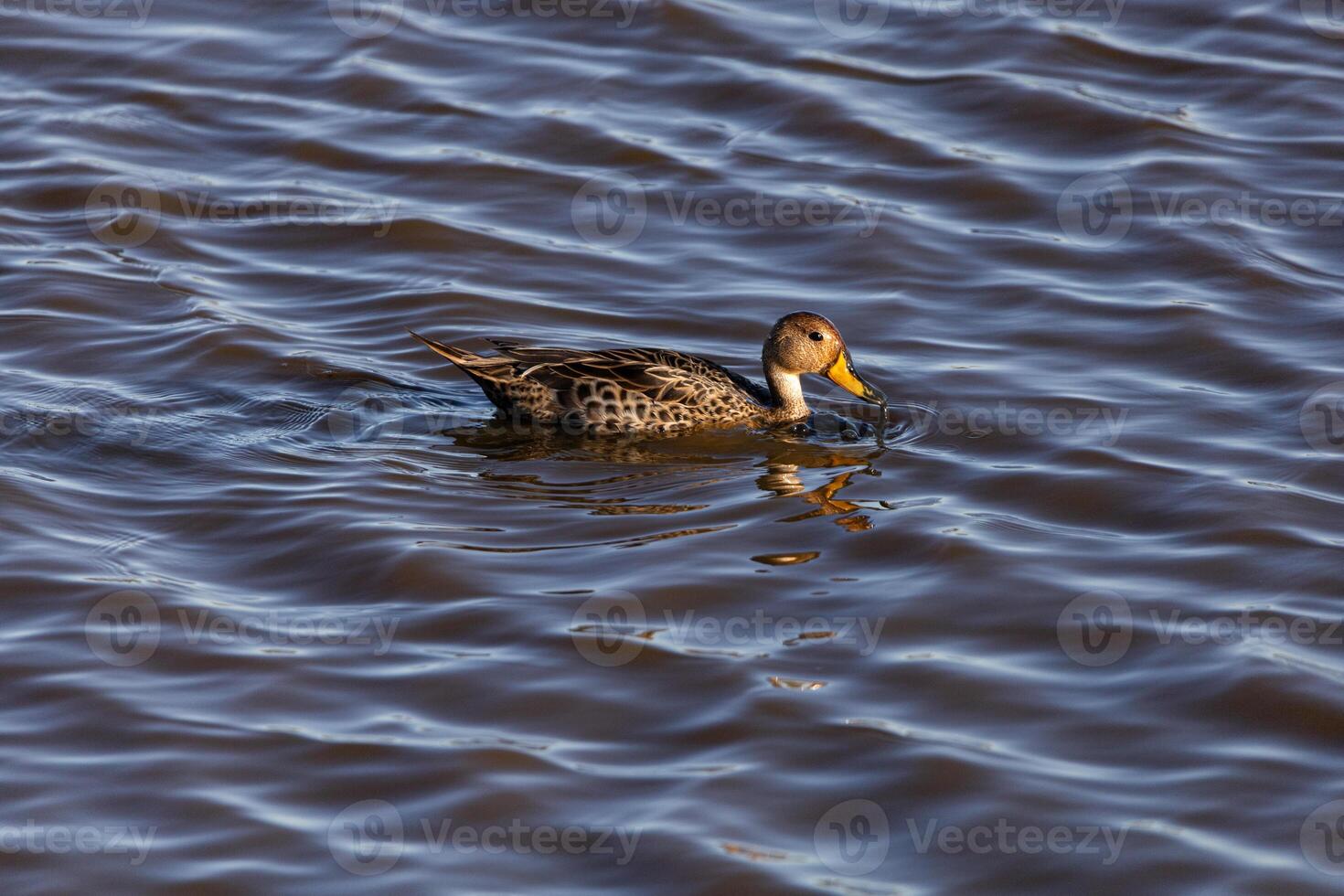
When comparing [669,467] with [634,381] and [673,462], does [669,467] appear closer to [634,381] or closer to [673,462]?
[673,462]

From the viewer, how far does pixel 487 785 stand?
624 cm

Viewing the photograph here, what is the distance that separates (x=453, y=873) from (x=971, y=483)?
3607mm

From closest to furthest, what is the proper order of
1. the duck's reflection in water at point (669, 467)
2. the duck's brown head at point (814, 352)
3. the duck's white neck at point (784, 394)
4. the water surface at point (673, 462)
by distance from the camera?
1. the water surface at point (673, 462)
2. the duck's reflection in water at point (669, 467)
3. the duck's brown head at point (814, 352)
4. the duck's white neck at point (784, 394)

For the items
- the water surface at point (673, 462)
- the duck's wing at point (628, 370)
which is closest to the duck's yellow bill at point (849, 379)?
the water surface at point (673, 462)

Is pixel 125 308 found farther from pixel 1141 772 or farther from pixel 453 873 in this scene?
pixel 1141 772

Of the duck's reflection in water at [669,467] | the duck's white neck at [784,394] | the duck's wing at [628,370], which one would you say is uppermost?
the duck's wing at [628,370]

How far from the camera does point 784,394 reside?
9.66 m

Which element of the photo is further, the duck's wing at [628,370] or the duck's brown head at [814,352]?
the duck's brown head at [814,352]

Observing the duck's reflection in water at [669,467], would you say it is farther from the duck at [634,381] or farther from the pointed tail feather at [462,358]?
the pointed tail feather at [462,358]

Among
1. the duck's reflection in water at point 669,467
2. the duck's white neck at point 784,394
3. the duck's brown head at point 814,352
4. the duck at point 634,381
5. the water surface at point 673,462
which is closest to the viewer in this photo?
the water surface at point 673,462

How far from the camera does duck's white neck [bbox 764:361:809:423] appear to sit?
9609mm

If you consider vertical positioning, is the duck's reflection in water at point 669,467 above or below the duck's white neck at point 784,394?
below

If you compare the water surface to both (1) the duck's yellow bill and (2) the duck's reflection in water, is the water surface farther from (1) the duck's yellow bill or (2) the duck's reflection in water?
(1) the duck's yellow bill

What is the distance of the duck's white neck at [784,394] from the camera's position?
31.5ft
